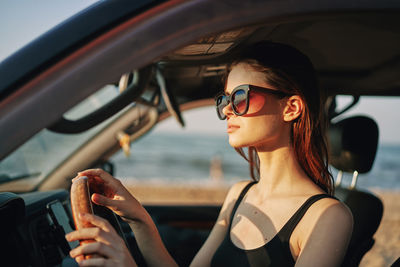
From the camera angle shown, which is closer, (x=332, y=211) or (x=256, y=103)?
(x=332, y=211)

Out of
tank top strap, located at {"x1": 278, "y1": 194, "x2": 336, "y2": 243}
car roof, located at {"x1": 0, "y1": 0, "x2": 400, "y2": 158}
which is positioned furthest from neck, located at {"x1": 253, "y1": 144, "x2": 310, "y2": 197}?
car roof, located at {"x1": 0, "y1": 0, "x2": 400, "y2": 158}

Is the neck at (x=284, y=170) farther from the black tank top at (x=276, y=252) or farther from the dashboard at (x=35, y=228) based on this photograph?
the dashboard at (x=35, y=228)

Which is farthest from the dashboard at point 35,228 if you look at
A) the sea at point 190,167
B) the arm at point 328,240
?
the sea at point 190,167

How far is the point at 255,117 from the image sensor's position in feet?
4.94

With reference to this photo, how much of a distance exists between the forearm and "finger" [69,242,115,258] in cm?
43

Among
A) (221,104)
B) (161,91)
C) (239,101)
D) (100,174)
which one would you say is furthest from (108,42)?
(161,91)

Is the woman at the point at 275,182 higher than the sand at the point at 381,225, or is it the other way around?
the woman at the point at 275,182

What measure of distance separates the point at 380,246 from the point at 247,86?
4.63 m

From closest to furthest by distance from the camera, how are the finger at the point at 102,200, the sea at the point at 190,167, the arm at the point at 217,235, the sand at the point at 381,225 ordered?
the finger at the point at 102,200, the arm at the point at 217,235, the sand at the point at 381,225, the sea at the point at 190,167

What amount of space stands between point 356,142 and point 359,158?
9cm

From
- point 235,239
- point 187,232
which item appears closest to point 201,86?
point 187,232

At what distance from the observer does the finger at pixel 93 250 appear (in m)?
0.99

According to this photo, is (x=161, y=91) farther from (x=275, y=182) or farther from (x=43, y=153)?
(x=275, y=182)

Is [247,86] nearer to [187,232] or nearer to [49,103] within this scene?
[49,103]
